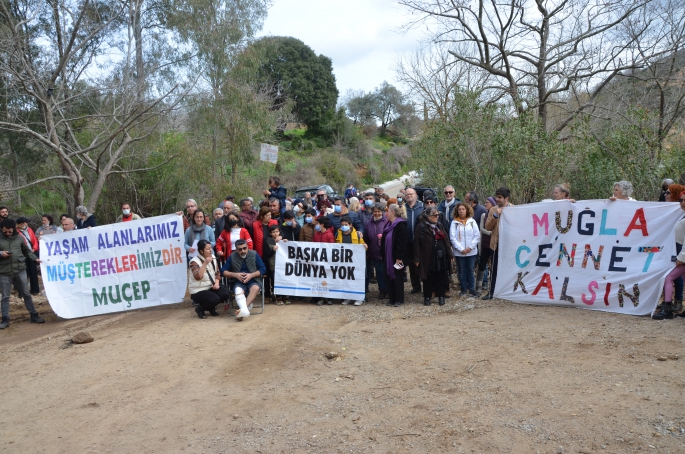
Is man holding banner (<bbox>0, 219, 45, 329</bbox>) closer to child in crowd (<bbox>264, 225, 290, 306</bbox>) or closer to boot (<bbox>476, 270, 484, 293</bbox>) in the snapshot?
child in crowd (<bbox>264, 225, 290, 306</bbox>)

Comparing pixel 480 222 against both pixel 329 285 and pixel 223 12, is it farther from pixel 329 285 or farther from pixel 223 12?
pixel 223 12

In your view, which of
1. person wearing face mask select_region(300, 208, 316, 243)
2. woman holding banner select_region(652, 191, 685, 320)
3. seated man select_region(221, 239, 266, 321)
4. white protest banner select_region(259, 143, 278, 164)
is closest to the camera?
woman holding banner select_region(652, 191, 685, 320)

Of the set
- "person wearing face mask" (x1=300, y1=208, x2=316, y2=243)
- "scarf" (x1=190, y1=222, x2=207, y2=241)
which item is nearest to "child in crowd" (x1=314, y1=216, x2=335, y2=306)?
"person wearing face mask" (x1=300, y1=208, x2=316, y2=243)

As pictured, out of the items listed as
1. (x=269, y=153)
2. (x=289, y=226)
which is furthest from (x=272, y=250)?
(x=269, y=153)

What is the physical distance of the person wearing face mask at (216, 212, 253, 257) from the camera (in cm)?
952

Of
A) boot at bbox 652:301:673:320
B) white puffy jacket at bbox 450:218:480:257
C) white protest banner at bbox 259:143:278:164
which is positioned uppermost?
white protest banner at bbox 259:143:278:164

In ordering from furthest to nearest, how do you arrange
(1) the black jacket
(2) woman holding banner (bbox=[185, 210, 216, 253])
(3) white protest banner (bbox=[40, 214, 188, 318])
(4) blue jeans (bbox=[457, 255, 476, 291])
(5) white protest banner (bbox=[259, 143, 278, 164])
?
(5) white protest banner (bbox=[259, 143, 278, 164]) < (3) white protest banner (bbox=[40, 214, 188, 318]) < (2) woman holding banner (bbox=[185, 210, 216, 253]) < (4) blue jeans (bbox=[457, 255, 476, 291]) < (1) the black jacket

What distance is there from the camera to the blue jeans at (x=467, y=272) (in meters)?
9.50

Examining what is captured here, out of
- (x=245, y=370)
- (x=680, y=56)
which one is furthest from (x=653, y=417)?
(x=680, y=56)

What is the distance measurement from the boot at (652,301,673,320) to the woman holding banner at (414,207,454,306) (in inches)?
125

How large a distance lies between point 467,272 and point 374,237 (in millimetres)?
1807

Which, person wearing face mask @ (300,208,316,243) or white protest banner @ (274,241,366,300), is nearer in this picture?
white protest banner @ (274,241,366,300)

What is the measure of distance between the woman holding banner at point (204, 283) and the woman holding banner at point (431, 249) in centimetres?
339

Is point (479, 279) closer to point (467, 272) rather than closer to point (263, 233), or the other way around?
point (467, 272)
